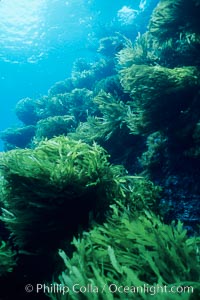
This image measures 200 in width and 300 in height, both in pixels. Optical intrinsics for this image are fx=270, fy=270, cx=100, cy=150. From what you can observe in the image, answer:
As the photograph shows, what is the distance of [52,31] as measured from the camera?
2772cm

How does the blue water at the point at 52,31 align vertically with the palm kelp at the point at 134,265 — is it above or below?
above

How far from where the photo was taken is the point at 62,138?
3.60 m

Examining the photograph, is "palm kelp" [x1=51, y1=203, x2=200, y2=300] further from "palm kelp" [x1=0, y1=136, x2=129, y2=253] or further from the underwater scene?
"palm kelp" [x1=0, y1=136, x2=129, y2=253]

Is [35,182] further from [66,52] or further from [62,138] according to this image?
[66,52]

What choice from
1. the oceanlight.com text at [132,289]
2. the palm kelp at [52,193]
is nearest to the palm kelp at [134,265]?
the oceanlight.com text at [132,289]

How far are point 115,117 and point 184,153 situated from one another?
1.85m

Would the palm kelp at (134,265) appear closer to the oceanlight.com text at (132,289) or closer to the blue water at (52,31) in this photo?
the oceanlight.com text at (132,289)

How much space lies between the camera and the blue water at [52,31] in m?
21.7

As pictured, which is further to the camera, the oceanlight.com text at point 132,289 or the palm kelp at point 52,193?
the palm kelp at point 52,193

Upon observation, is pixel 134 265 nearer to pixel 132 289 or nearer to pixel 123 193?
pixel 132 289

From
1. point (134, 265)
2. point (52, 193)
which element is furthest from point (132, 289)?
point (52, 193)

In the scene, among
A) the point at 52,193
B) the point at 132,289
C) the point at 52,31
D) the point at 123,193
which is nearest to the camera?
the point at 132,289

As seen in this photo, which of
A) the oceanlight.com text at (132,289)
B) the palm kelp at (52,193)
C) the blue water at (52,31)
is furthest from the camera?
the blue water at (52,31)

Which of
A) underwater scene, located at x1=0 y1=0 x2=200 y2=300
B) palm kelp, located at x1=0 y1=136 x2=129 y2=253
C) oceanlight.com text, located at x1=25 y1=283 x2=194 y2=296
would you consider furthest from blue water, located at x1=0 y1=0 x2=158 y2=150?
oceanlight.com text, located at x1=25 y1=283 x2=194 y2=296
